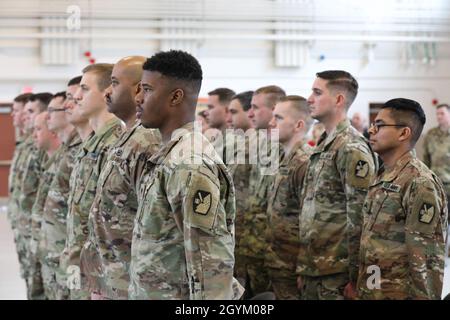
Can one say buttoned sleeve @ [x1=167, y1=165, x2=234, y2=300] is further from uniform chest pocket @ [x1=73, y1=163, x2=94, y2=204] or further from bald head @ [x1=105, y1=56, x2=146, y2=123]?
uniform chest pocket @ [x1=73, y1=163, x2=94, y2=204]

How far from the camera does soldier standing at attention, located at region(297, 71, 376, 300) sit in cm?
326

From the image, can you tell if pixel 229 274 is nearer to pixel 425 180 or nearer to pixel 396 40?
pixel 425 180

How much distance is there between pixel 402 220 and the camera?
2.82 m

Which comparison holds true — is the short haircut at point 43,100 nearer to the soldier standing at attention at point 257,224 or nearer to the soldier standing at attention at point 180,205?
the soldier standing at attention at point 257,224

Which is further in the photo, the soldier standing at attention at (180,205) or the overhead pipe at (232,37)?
the overhead pipe at (232,37)

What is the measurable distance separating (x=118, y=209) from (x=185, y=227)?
596mm

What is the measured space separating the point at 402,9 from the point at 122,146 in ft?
25.4

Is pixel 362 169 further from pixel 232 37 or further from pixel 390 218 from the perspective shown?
pixel 232 37

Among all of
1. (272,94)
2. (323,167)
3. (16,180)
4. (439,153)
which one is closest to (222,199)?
(323,167)

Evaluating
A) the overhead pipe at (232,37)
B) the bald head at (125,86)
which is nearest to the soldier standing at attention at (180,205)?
the bald head at (125,86)

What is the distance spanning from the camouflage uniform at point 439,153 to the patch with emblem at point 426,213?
5206 millimetres

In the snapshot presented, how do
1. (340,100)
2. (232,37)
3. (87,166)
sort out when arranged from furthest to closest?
1. (232,37)
2. (340,100)
3. (87,166)

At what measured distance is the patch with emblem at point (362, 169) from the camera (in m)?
3.24
